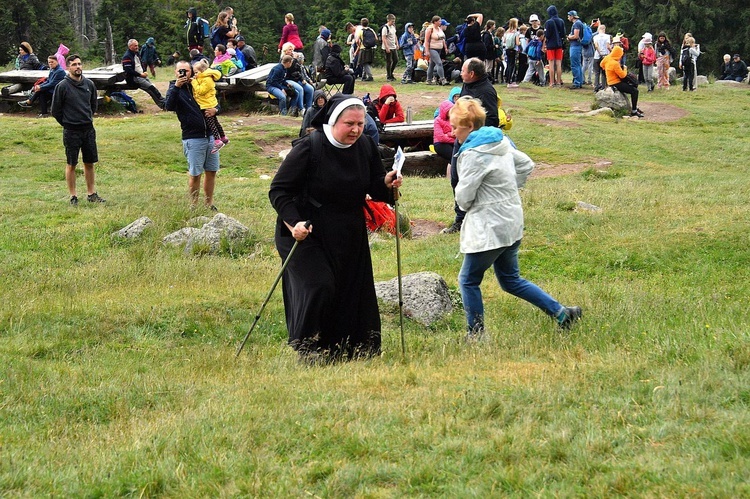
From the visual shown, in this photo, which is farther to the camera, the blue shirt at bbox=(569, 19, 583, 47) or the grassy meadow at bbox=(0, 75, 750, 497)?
the blue shirt at bbox=(569, 19, 583, 47)

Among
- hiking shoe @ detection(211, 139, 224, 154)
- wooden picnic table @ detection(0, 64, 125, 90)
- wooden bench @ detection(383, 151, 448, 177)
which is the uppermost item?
wooden picnic table @ detection(0, 64, 125, 90)

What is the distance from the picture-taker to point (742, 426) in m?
4.38

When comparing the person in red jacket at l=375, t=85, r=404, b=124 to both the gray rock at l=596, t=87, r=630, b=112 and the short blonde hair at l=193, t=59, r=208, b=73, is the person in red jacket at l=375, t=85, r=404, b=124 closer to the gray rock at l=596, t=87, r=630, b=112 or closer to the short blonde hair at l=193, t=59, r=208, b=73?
the short blonde hair at l=193, t=59, r=208, b=73

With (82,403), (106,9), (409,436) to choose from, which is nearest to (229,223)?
(82,403)

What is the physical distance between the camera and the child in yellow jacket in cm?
1239

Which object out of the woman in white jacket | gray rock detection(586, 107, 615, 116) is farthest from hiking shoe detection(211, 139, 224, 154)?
gray rock detection(586, 107, 615, 116)

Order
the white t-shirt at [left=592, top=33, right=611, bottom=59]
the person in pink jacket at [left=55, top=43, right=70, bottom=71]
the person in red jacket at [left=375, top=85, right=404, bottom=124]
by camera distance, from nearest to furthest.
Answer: the person in red jacket at [left=375, top=85, right=404, bottom=124] → the person in pink jacket at [left=55, top=43, right=70, bottom=71] → the white t-shirt at [left=592, top=33, right=611, bottom=59]

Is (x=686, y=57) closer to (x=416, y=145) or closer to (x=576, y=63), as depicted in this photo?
(x=576, y=63)

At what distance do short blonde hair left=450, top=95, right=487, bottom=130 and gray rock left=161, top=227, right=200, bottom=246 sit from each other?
5.09m

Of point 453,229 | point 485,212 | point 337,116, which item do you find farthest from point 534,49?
point 337,116

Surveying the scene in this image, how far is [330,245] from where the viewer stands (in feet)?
21.9

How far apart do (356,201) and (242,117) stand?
52.0 feet

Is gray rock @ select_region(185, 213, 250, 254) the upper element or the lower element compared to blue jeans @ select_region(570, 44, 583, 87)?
lower

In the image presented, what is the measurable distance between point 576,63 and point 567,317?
2156 centimetres
